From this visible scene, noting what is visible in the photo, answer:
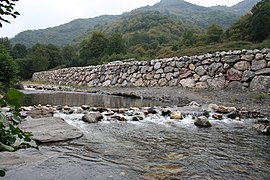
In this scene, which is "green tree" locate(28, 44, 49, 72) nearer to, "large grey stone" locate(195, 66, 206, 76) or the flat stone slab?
"large grey stone" locate(195, 66, 206, 76)

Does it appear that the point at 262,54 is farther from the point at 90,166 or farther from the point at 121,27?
the point at 121,27

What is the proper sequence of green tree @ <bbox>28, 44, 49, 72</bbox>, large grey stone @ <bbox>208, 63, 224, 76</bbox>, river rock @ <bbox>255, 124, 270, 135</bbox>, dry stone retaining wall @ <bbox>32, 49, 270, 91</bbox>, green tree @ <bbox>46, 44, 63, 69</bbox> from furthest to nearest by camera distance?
1. green tree @ <bbox>46, 44, 63, 69</bbox>
2. green tree @ <bbox>28, 44, 49, 72</bbox>
3. large grey stone @ <bbox>208, 63, 224, 76</bbox>
4. dry stone retaining wall @ <bbox>32, 49, 270, 91</bbox>
5. river rock @ <bbox>255, 124, 270, 135</bbox>

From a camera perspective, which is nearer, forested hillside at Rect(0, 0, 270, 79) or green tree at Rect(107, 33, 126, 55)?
forested hillside at Rect(0, 0, 270, 79)

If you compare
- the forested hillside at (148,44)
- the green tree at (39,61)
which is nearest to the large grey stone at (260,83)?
the forested hillside at (148,44)

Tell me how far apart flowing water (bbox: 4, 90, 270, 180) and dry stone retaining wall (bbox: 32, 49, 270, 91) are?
6.27m

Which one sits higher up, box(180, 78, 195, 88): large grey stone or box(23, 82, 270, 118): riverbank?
box(180, 78, 195, 88): large grey stone

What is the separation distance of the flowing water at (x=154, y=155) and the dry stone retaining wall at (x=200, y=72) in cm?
627

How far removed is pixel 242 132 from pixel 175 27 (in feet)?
246

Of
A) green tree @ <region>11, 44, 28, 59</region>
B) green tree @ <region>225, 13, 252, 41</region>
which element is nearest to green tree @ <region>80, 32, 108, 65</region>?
green tree @ <region>225, 13, 252, 41</region>

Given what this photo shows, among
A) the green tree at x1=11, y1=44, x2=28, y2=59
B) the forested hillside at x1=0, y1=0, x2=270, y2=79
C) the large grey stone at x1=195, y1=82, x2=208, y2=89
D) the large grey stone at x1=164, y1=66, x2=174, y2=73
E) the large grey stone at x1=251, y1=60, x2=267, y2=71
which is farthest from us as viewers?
the green tree at x1=11, y1=44, x2=28, y2=59

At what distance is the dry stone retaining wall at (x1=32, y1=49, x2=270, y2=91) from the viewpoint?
36.6ft

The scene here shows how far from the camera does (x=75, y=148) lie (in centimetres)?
405

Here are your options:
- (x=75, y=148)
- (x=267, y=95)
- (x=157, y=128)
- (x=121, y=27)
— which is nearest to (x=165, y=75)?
(x=267, y=95)

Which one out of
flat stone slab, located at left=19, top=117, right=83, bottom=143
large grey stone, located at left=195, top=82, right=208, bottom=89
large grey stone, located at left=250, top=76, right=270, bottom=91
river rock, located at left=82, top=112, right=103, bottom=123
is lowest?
river rock, located at left=82, top=112, right=103, bottom=123
